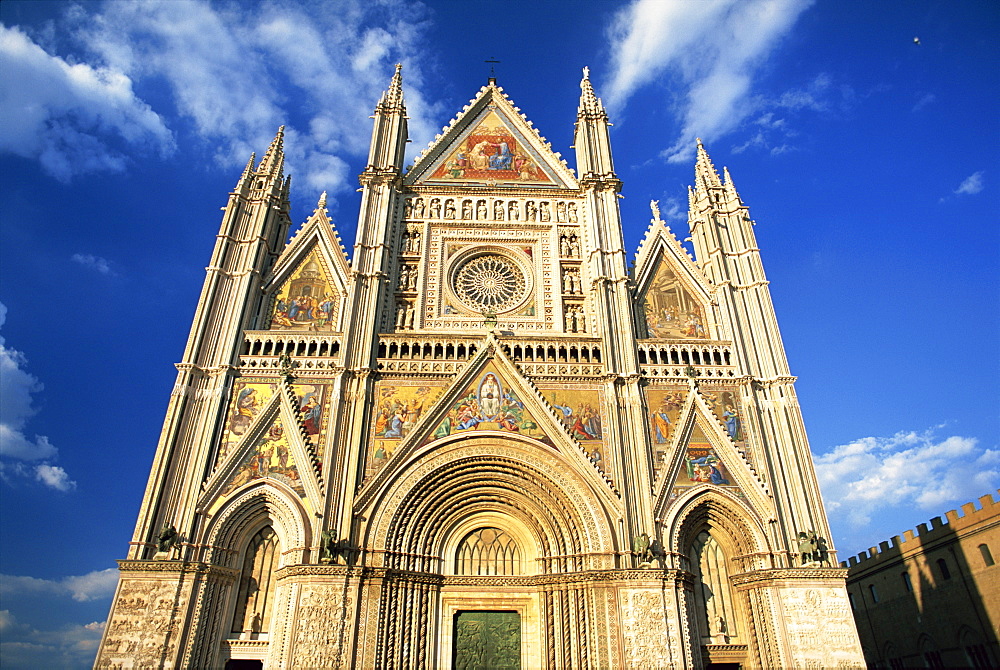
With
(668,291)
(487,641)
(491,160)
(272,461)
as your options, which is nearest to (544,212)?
(491,160)

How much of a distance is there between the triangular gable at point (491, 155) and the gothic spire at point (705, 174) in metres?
4.90

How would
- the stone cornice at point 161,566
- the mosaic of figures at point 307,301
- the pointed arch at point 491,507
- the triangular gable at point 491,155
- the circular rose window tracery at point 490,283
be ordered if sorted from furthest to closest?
the triangular gable at point 491,155
the circular rose window tracery at point 490,283
the mosaic of figures at point 307,301
the pointed arch at point 491,507
the stone cornice at point 161,566

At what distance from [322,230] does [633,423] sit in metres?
12.9

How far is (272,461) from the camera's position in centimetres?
1772

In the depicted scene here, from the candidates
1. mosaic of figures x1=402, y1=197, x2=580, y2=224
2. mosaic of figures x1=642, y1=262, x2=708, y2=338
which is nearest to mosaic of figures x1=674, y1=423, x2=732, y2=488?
mosaic of figures x1=642, y1=262, x2=708, y2=338

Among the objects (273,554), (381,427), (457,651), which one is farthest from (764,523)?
(273,554)

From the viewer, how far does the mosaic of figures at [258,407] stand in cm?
1808

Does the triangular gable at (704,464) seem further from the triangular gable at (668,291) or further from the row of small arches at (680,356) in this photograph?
the triangular gable at (668,291)

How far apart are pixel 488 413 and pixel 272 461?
6.31 m

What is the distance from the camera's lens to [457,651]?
55.5 feet

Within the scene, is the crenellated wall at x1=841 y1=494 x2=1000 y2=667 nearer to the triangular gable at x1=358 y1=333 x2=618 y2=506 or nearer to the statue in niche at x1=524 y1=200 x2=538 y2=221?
the triangular gable at x1=358 y1=333 x2=618 y2=506

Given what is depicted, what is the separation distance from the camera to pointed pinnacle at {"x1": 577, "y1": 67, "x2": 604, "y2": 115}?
26016mm

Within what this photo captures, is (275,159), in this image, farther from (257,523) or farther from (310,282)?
(257,523)

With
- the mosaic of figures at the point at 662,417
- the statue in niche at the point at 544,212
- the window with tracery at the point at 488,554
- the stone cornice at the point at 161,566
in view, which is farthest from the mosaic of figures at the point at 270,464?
the statue in niche at the point at 544,212
